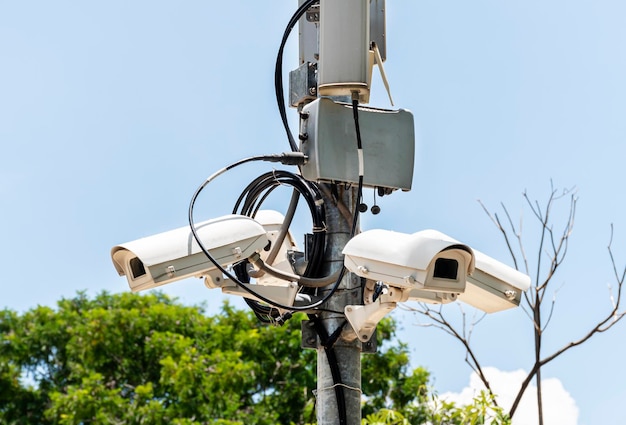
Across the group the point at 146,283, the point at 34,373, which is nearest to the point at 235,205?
the point at 146,283

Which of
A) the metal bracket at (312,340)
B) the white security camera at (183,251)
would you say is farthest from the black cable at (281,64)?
the metal bracket at (312,340)

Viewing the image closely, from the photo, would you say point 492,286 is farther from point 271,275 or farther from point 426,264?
point 271,275

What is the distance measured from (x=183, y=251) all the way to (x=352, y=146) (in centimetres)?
76

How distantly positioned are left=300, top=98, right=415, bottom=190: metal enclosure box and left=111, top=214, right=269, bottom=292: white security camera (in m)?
0.36

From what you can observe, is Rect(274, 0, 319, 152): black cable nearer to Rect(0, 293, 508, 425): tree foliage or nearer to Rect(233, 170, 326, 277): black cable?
Rect(233, 170, 326, 277): black cable

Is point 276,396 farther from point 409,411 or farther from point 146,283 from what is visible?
point 146,283

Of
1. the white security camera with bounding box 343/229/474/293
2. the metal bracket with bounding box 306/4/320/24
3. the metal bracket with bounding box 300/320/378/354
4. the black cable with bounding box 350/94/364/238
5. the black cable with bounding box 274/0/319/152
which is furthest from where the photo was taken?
the metal bracket with bounding box 306/4/320/24

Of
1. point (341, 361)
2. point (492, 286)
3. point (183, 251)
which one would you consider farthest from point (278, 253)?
point (492, 286)

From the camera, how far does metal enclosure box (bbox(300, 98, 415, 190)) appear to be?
4141 mm

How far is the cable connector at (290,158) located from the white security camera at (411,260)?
503 mm

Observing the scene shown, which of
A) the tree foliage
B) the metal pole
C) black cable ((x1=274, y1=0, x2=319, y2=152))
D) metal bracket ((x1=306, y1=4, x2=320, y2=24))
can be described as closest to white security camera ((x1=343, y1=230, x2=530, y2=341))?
the metal pole

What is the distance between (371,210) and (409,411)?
10093mm

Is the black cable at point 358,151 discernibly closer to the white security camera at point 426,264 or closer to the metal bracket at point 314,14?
the white security camera at point 426,264

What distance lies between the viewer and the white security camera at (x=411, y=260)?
12.0ft
